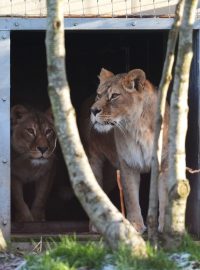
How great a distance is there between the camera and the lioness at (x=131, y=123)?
28.1 ft

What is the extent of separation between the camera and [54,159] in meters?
10.2

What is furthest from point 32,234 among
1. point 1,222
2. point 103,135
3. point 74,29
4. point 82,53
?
point 82,53

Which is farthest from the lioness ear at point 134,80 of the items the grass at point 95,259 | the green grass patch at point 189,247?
the grass at point 95,259

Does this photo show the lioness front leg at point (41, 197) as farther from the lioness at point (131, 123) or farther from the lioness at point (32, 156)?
the lioness at point (131, 123)

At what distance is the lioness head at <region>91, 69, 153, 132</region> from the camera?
857cm

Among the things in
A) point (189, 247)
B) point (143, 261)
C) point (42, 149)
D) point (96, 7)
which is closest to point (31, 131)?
point (42, 149)

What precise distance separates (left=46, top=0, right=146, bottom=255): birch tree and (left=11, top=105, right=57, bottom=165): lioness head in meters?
3.93

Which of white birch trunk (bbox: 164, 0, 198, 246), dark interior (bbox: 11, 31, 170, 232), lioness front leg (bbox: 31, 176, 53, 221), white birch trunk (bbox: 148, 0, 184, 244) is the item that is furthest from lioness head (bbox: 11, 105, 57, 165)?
white birch trunk (bbox: 164, 0, 198, 246)

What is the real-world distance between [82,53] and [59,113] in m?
5.78

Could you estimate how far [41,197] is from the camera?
33.1ft

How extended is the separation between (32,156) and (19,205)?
58 centimetres

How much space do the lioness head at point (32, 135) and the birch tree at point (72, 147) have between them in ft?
12.9

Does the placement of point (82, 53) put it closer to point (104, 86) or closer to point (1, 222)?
point (104, 86)

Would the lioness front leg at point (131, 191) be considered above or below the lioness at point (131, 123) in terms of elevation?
below
